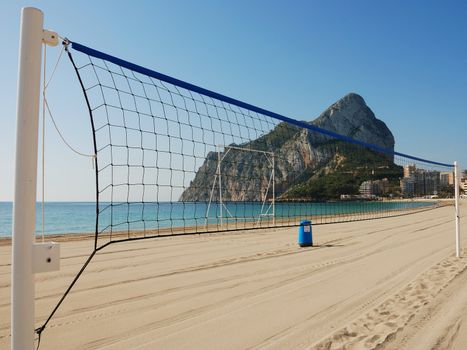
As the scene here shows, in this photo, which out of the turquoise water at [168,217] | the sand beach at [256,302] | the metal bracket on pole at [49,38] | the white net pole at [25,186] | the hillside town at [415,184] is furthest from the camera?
the hillside town at [415,184]

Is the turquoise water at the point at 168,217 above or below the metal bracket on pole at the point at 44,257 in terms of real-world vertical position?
below

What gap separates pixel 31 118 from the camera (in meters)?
1.68

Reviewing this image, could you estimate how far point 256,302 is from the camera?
12.1 feet

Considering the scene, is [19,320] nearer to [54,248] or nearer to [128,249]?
[54,248]

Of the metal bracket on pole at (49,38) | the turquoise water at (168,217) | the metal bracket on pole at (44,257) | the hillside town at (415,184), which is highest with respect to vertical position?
the metal bracket on pole at (49,38)

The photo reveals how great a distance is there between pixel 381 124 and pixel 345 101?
16173 millimetres

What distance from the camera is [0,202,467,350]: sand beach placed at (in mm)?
2730

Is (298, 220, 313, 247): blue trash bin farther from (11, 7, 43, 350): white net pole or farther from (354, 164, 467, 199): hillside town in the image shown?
(354, 164, 467, 199): hillside town

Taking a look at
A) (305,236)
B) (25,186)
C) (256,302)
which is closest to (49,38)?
(25,186)

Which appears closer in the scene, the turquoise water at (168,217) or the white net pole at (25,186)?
the white net pole at (25,186)

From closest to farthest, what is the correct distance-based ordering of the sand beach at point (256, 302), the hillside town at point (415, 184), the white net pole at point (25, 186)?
the white net pole at point (25, 186) < the sand beach at point (256, 302) < the hillside town at point (415, 184)

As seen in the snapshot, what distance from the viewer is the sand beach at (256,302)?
8.96 ft

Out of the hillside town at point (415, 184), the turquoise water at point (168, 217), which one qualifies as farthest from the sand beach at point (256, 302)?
the hillside town at point (415, 184)

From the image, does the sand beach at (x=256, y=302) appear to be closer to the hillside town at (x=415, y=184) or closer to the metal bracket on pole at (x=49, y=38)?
the metal bracket on pole at (x=49, y=38)
